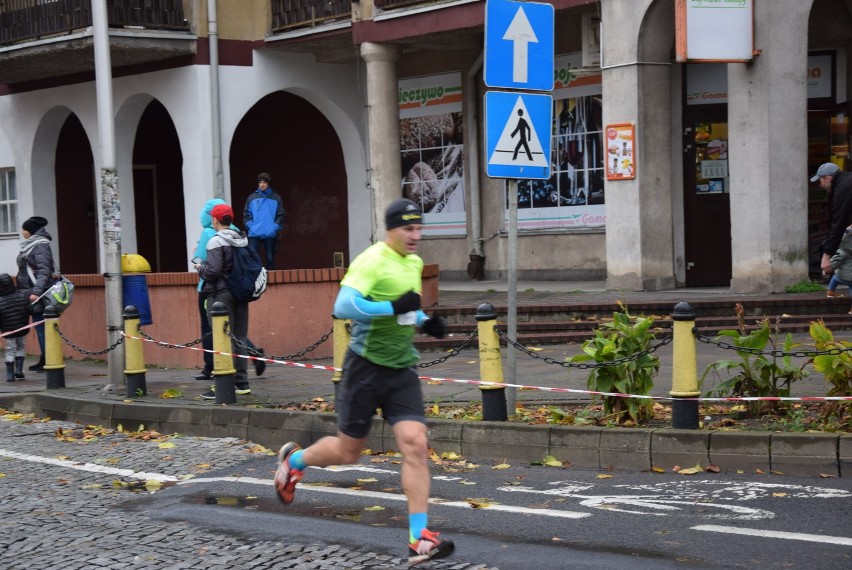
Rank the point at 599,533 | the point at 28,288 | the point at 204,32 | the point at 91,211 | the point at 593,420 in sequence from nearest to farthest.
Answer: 1. the point at 599,533
2. the point at 593,420
3. the point at 28,288
4. the point at 204,32
5. the point at 91,211

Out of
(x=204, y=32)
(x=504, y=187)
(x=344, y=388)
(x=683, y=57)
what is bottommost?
(x=344, y=388)

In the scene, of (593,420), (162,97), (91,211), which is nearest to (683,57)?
(593,420)

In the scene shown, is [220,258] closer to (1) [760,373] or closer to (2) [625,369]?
(2) [625,369]

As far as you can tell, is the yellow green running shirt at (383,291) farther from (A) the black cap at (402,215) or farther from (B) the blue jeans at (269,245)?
(B) the blue jeans at (269,245)

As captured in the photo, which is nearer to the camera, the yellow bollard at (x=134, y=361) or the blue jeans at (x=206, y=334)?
the yellow bollard at (x=134, y=361)

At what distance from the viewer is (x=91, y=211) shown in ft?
88.8

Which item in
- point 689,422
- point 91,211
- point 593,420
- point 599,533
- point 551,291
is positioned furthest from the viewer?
point 91,211

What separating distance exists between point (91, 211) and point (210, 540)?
21168 millimetres

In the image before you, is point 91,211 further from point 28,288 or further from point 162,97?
point 28,288

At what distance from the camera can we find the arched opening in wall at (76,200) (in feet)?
87.9

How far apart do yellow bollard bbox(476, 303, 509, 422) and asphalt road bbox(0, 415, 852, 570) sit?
69 centimetres

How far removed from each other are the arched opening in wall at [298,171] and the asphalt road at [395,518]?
52.7 feet

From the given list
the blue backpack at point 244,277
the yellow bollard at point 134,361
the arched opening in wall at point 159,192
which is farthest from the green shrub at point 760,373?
the arched opening in wall at point 159,192

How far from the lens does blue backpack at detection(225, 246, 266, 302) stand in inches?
472
